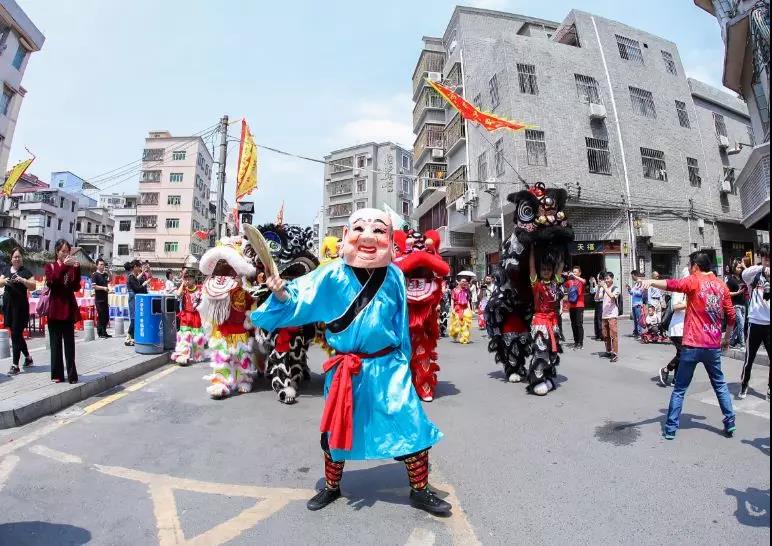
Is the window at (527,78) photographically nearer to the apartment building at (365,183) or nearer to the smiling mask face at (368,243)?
the smiling mask face at (368,243)

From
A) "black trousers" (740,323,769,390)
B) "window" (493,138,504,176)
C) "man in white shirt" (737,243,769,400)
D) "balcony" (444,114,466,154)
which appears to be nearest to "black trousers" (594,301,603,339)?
"man in white shirt" (737,243,769,400)

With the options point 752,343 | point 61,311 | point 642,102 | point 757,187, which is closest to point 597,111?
point 642,102

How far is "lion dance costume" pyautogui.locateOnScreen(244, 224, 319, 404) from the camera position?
5738 millimetres

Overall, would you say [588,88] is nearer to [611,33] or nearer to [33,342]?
[611,33]

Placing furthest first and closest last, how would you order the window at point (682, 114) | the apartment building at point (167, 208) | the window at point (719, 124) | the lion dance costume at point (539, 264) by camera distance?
the apartment building at point (167, 208) → the window at point (719, 124) → the window at point (682, 114) → the lion dance costume at point (539, 264)

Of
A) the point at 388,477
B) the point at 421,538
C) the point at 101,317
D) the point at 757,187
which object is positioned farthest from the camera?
the point at 757,187

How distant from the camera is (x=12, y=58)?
93.8 feet

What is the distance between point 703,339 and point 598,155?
715 inches

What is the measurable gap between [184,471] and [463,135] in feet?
78.7

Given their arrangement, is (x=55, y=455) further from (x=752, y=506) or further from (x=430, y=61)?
(x=430, y=61)

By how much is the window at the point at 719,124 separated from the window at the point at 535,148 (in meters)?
11.6

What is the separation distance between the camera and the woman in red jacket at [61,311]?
5.67 meters

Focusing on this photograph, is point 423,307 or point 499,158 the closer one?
point 423,307

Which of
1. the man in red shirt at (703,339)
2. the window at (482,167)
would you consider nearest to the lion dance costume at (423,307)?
the man in red shirt at (703,339)
